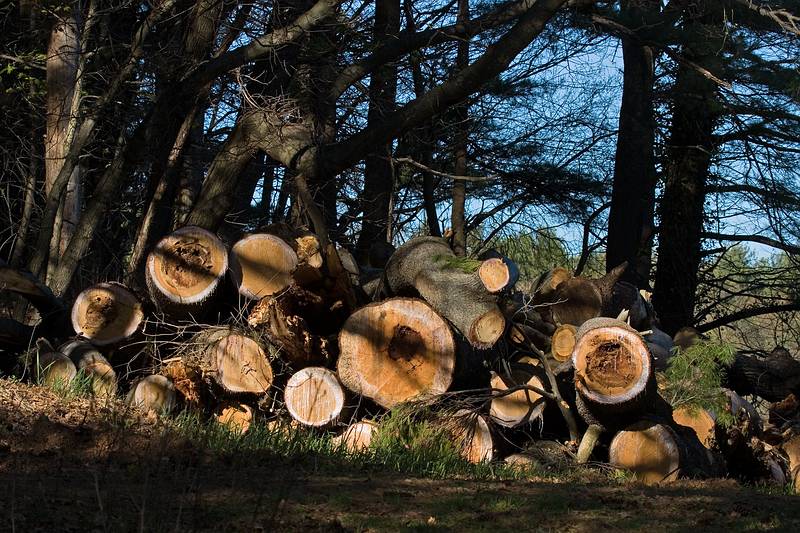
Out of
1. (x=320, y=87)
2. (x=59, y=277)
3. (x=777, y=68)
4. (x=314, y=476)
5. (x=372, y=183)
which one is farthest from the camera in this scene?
(x=372, y=183)

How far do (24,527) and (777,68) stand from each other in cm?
1119

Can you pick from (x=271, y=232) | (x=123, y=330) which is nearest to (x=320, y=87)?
(x=271, y=232)

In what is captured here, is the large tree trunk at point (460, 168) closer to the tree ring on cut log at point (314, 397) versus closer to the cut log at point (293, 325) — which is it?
the cut log at point (293, 325)

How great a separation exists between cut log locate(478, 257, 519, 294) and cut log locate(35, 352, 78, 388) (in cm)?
320

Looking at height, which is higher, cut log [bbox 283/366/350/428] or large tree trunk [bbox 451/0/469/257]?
large tree trunk [bbox 451/0/469/257]

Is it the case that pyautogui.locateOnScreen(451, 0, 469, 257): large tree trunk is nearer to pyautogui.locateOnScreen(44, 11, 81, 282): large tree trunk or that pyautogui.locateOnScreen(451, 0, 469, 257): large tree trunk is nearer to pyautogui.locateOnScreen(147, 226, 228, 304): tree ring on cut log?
pyautogui.locateOnScreen(44, 11, 81, 282): large tree trunk

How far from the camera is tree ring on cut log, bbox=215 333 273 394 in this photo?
23.7ft

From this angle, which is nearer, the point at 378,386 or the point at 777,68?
the point at 378,386

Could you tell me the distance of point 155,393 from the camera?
736cm

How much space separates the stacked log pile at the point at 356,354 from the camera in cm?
716

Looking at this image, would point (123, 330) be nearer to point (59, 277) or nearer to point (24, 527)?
point (59, 277)

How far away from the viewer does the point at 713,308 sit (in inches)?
648

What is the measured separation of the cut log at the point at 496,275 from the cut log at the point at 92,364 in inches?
118

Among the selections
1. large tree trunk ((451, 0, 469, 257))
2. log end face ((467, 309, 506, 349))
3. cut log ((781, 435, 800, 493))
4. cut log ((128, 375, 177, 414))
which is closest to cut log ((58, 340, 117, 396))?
cut log ((128, 375, 177, 414))
